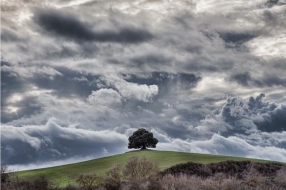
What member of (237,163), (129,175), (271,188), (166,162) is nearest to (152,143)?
(166,162)

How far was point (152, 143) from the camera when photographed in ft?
397

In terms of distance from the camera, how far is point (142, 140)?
120125mm

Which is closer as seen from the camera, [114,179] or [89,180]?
[114,179]

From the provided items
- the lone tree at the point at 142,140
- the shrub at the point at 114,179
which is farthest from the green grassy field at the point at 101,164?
the shrub at the point at 114,179

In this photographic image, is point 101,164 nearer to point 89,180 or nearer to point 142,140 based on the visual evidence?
point 142,140

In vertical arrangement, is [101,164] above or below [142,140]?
below

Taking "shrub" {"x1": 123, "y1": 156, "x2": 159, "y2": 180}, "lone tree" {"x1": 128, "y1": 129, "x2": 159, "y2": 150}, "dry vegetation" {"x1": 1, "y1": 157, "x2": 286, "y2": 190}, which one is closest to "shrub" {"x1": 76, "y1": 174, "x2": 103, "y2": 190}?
"dry vegetation" {"x1": 1, "y1": 157, "x2": 286, "y2": 190}

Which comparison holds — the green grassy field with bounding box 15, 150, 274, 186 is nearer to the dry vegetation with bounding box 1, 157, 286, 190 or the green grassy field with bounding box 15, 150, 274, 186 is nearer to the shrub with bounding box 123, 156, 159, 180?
the shrub with bounding box 123, 156, 159, 180

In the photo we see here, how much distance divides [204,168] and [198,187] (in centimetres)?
2616

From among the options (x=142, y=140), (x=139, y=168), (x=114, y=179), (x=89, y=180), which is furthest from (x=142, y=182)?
(x=142, y=140)

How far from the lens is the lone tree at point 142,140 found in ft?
394

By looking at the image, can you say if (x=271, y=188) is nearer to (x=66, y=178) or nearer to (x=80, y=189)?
(x=80, y=189)

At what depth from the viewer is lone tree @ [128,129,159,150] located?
120m

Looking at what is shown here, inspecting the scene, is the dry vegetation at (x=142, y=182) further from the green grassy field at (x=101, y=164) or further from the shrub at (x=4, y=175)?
the green grassy field at (x=101, y=164)
